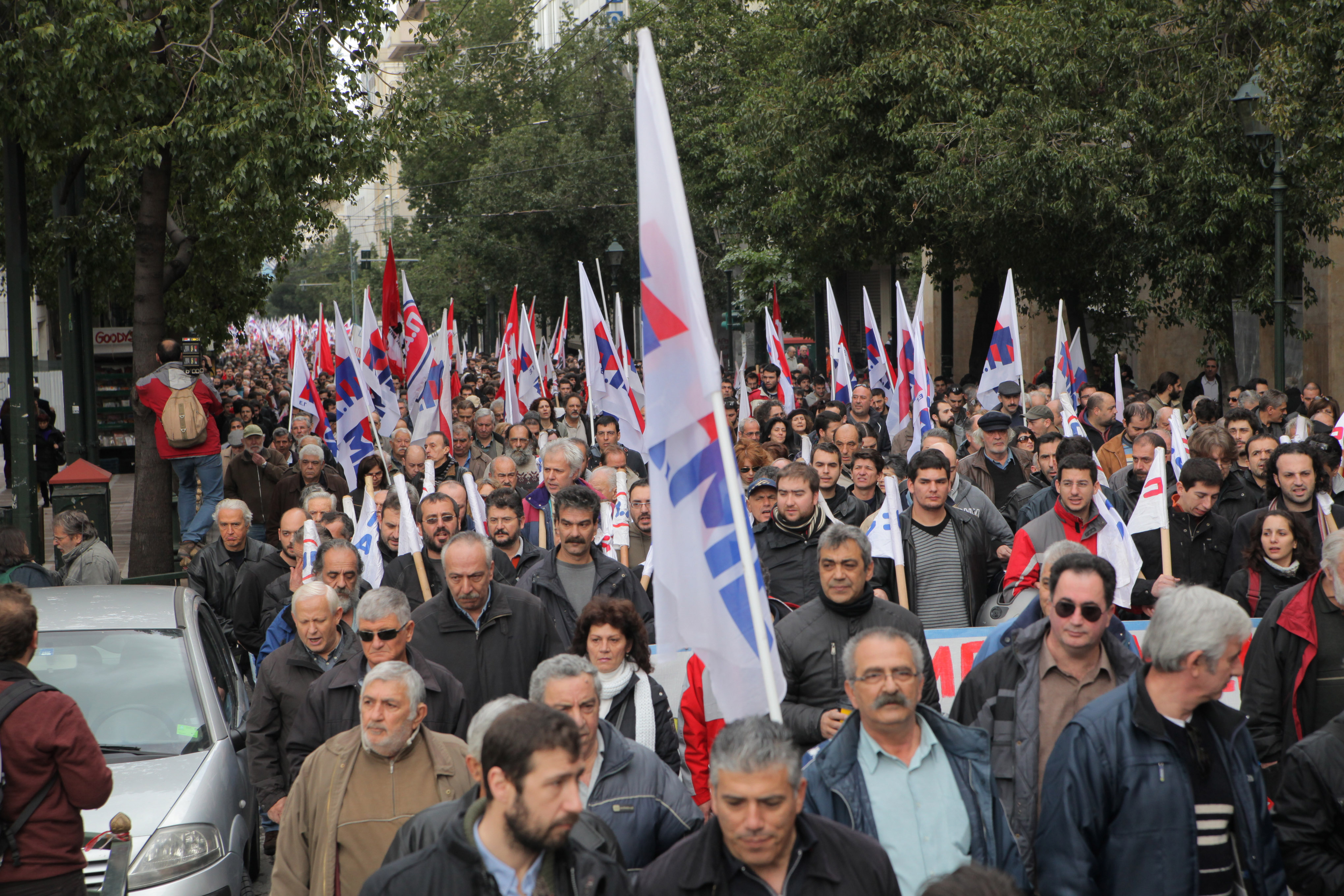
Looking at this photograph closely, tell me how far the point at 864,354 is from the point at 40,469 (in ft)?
101

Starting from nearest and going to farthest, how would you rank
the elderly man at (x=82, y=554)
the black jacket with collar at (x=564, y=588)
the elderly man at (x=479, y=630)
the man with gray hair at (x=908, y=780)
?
the man with gray hair at (x=908, y=780) < the elderly man at (x=479, y=630) < the black jacket with collar at (x=564, y=588) < the elderly man at (x=82, y=554)

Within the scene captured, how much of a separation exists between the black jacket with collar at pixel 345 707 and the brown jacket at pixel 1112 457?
7707mm

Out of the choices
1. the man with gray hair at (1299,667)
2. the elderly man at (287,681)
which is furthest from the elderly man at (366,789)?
the man with gray hair at (1299,667)

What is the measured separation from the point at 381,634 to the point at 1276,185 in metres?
14.2

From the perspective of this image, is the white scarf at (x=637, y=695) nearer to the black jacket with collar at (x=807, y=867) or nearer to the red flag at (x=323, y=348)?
the black jacket with collar at (x=807, y=867)

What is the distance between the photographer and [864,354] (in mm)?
47500

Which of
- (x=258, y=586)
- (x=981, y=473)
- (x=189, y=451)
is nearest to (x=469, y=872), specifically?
(x=258, y=586)

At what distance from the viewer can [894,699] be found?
3918 mm

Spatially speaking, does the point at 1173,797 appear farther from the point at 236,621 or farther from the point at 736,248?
the point at 736,248

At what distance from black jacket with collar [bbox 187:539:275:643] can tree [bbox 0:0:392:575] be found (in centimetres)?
469

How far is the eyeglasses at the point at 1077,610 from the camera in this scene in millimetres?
4457

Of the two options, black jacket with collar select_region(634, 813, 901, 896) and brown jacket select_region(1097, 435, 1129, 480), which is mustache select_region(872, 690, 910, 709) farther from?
brown jacket select_region(1097, 435, 1129, 480)

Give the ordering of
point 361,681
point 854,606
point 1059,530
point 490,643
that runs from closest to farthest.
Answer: point 854,606, point 361,681, point 490,643, point 1059,530

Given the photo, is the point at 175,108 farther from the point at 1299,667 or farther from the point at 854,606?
the point at 1299,667
